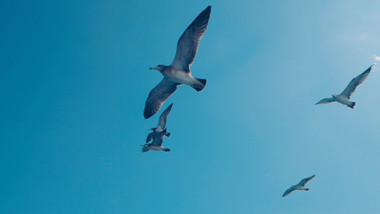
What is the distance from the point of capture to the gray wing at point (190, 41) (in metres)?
12.0

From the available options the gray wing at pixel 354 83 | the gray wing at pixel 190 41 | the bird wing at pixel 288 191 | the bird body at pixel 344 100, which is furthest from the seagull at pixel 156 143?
the gray wing at pixel 354 83

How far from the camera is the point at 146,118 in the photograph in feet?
47.9

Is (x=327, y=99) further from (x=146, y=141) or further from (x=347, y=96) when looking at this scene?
(x=146, y=141)

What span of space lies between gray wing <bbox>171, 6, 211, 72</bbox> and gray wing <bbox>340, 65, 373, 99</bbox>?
11780mm

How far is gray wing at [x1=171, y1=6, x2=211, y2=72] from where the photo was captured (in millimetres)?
11984

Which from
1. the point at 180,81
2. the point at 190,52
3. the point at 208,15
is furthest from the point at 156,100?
the point at 208,15

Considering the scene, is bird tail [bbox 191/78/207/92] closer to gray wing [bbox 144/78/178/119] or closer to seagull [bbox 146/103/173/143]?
gray wing [bbox 144/78/178/119]

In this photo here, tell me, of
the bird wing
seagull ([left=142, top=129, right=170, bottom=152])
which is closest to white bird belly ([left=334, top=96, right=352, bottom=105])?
the bird wing

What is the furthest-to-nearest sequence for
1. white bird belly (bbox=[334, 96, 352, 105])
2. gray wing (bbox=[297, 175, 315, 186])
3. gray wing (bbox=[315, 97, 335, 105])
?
gray wing (bbox=[297, 175, 315, 186])
gray wing (bbox=[315, 97, 335, 105])
white bird belly (bbox=[334, 96, 352, 105])

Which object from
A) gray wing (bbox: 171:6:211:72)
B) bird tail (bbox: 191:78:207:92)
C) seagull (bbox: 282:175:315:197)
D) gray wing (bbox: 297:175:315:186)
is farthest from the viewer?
seagull (bbox: 282:175:315:197)

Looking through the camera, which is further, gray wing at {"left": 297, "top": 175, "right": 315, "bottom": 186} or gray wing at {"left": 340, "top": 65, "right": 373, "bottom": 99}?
gray wing at {"left": 297, "top": 175, "right": 315, "bottom": 186}

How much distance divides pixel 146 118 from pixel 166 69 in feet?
8.89

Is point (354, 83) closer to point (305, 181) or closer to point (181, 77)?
point (305, 181)

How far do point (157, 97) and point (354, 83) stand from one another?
12.4 metres
